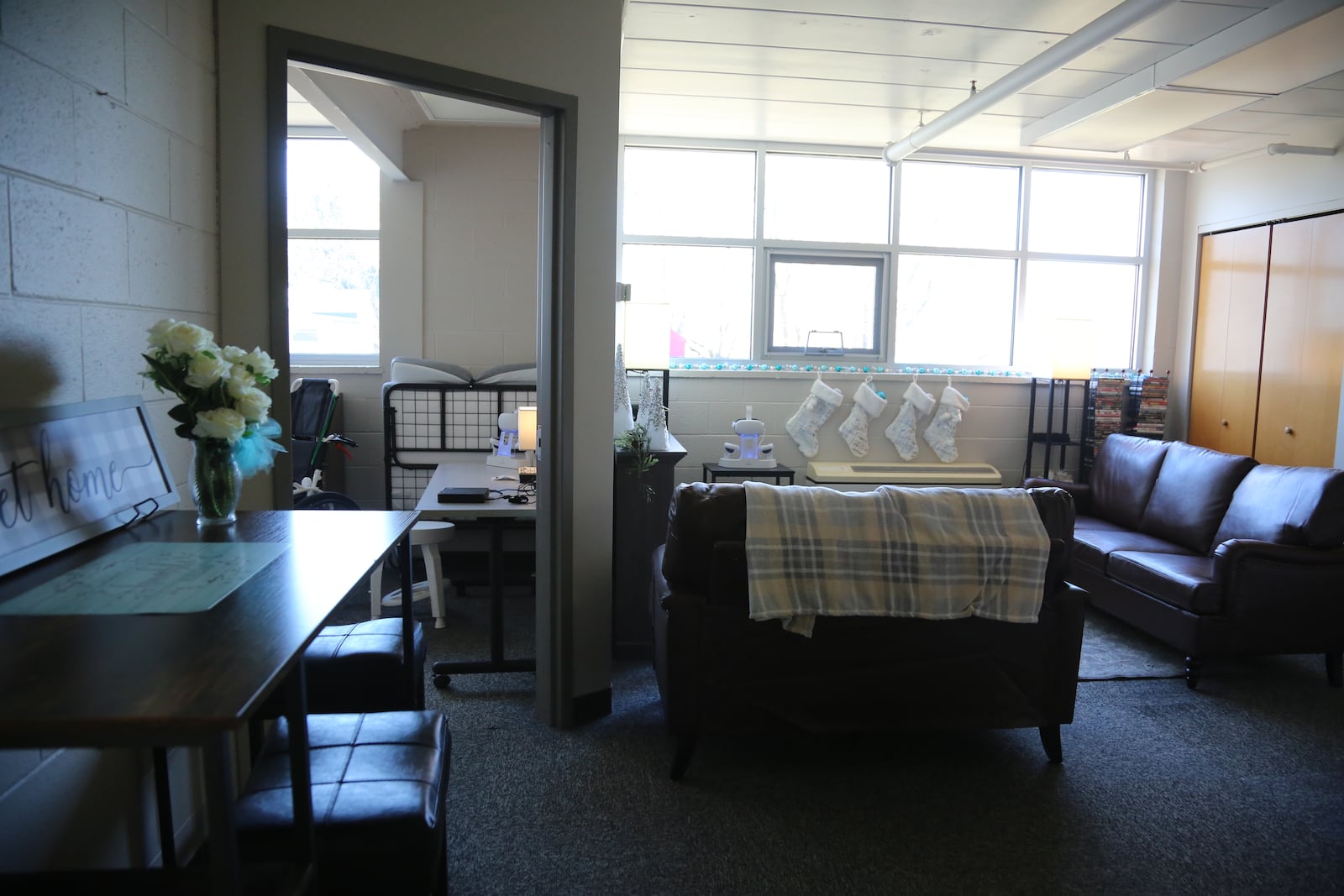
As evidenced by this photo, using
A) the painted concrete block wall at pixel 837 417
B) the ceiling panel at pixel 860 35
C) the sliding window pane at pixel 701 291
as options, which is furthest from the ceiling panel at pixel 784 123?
the painted concrete block wall at pixel 837 417

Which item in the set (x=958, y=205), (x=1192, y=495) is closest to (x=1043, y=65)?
(x=1192, y=495)

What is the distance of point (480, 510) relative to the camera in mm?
A: 3121

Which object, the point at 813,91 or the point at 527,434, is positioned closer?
the point at 527,434

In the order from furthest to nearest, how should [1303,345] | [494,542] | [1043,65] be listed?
1. [1303,345]
2. [1043,65]
3. [494,542]

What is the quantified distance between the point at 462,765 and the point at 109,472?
155cm

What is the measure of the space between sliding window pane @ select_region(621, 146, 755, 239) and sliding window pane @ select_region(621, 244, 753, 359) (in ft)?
0.45

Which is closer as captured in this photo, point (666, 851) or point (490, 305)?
point (666, 851)

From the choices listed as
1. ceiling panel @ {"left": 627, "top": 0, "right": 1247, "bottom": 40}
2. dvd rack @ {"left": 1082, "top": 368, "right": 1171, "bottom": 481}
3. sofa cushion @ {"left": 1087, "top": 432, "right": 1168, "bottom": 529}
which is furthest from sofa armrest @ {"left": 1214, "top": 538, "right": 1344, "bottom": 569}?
dvd rack @ {"left": 1082, "top": 368, "right": 1171, "bottom": 481}

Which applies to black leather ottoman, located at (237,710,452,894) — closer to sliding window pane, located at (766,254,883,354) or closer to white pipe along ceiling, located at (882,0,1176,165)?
white pipe along ceiling, located at (882,0,1176,165)

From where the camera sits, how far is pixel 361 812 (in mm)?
1359

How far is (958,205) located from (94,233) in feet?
18.9

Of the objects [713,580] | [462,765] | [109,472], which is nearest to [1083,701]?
[713,580]

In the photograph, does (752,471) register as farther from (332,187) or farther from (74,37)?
(74,37)

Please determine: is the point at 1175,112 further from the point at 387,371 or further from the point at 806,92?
the point at 387,371
